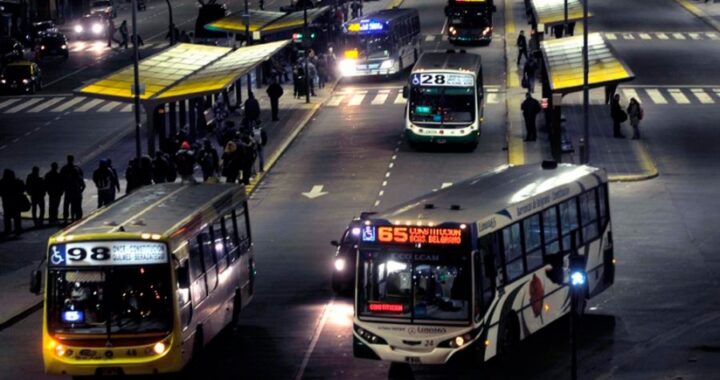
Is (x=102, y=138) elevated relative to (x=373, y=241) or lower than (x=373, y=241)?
lower

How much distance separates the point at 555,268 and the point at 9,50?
217ft

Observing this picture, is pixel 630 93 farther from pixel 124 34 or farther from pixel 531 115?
pixel 124 34

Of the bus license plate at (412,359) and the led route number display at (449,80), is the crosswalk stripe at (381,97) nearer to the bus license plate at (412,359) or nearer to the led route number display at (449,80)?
the led route number display at (449,80)

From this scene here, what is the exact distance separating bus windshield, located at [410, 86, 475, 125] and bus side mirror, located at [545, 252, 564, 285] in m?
27.7

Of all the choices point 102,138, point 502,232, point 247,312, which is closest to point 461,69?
point 102,138

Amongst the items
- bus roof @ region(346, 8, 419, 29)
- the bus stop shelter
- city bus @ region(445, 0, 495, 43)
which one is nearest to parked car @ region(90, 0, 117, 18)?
city bus @ region(445, 0, 495, 43)

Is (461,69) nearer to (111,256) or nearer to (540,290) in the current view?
(540,290)

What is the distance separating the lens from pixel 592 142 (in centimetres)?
5872

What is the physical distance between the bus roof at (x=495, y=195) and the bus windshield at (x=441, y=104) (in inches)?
937

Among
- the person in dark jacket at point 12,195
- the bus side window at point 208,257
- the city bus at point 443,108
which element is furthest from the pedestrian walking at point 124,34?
the bus side window at point 208,257

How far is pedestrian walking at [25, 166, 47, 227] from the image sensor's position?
4469 centimetres

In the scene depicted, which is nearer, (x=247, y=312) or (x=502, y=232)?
(x=502, y=232)

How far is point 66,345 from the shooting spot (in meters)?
26.8

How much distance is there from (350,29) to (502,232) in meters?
50.8
